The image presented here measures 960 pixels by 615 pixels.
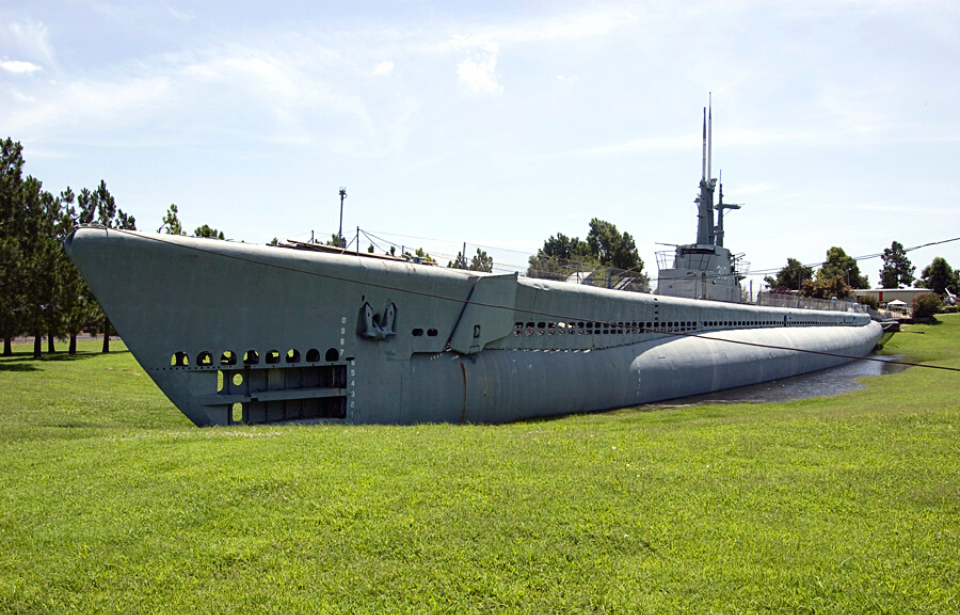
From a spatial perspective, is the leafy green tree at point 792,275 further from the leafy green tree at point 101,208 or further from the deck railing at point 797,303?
the leafy green tree at point 101,208

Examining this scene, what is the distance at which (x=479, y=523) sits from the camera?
5.64 m

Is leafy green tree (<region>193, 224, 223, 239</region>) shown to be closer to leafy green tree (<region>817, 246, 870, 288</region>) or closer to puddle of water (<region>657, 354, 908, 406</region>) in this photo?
puddle of water (<region>657, 354, 908, 406</region>)

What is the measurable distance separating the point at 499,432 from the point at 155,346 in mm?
5563

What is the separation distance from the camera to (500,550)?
16.9ft

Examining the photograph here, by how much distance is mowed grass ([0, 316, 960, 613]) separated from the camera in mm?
4488

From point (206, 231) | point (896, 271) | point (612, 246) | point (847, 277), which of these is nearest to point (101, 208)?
point (206, 231)

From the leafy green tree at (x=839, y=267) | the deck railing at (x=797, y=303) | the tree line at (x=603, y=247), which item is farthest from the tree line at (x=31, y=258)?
the leafy green tree at (x=839, y=267)

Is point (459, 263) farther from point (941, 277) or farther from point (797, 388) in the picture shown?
point (941, 277)

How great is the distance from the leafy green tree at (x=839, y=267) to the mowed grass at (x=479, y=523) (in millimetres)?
86834

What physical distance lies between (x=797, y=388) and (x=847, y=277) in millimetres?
73169

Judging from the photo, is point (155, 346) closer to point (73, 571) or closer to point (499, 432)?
point (499, 432)

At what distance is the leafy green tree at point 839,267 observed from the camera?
284 ft

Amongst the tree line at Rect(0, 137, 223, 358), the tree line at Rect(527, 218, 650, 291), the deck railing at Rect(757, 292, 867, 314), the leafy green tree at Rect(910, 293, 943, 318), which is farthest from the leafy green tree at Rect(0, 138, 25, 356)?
the leafy green tree at Rect(910, 293, 943, 318)

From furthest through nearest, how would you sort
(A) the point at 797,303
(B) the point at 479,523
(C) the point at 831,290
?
A: 1. (C) the point at 831,290
2. (A) the point at 797,303
3. (B) the point at 479,523
